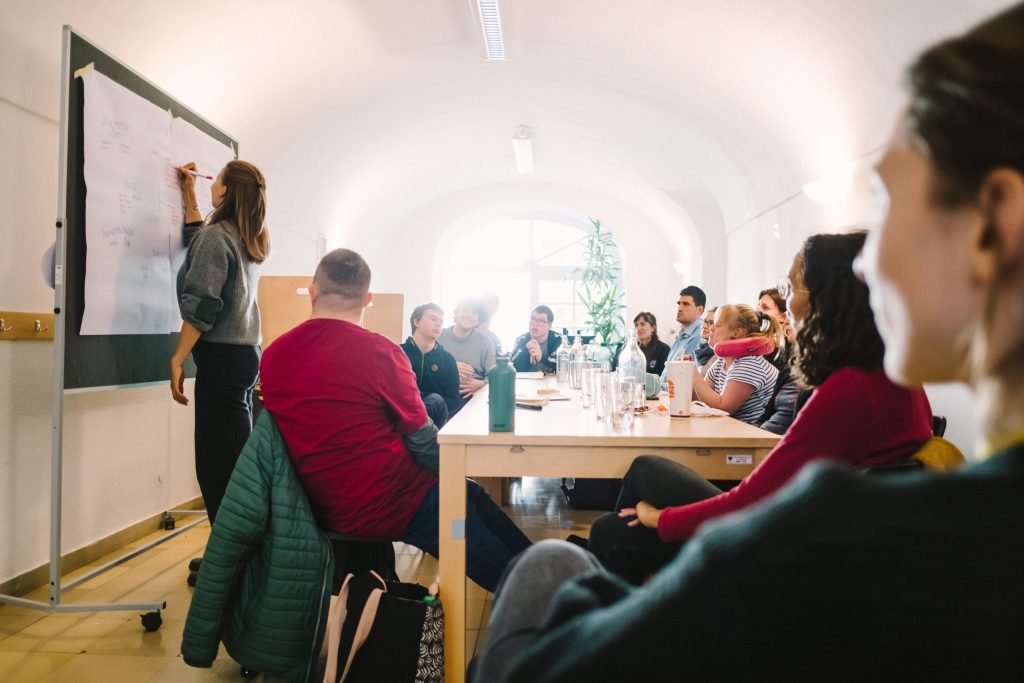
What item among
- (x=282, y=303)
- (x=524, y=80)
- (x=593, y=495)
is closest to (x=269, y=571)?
(x=593, y=495)

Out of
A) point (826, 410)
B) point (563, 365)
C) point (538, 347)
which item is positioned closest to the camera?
point (826, 410)

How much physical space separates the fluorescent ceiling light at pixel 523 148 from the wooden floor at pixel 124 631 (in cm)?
472

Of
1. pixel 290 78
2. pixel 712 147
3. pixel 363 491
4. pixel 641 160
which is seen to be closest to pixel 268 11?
pixel 290 78

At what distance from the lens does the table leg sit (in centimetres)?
175

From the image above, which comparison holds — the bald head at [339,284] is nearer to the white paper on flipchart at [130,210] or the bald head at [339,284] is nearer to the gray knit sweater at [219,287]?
the gray knit sweater at [219,287]

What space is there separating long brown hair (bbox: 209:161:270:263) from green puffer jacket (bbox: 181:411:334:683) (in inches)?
41.0

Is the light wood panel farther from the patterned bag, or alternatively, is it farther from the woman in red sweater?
the woman in red sweater

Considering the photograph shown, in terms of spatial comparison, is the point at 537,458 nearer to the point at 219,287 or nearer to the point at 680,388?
the point at 680,388

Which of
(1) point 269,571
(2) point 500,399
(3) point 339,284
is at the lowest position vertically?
(1) point 269,571

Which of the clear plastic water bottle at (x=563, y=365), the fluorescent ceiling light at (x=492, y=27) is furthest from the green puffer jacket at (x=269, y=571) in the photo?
the fluorescent ceiling light at (x=492, y=27)

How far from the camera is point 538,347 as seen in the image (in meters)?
5.39

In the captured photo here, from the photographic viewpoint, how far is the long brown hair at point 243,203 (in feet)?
8.07

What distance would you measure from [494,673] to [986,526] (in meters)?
0.46

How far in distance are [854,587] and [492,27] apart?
14.7ft
